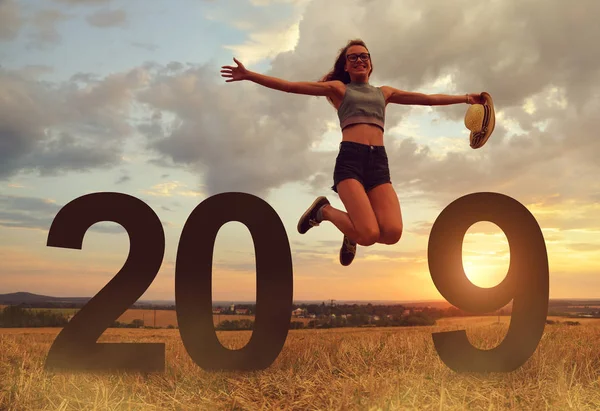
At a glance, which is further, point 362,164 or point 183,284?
point 183,284

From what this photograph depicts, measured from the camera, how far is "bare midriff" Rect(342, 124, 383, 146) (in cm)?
721

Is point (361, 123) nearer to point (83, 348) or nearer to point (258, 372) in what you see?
point (258, 372)

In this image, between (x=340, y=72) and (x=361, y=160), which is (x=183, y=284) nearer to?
(x=361, y=160)

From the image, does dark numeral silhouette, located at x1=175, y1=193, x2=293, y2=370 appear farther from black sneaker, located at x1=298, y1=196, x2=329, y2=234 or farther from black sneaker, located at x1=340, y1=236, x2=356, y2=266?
black sneaker, located at x1=340, y1=236, x2=356, y2=266

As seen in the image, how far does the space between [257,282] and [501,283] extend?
3264mm

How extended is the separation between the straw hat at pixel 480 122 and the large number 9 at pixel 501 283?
749 millimetres

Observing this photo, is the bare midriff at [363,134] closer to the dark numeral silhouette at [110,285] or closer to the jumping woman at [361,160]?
the jumping woman at [361,160]

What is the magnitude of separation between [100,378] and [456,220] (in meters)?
4.96

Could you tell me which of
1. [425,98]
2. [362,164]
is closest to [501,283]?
[362,164]

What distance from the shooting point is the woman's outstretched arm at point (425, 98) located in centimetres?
773

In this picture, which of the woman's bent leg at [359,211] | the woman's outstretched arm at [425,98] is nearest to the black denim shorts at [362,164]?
the woman's bent leg at [359,211]

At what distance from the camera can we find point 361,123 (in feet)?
23.8

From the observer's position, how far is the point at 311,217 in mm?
7949

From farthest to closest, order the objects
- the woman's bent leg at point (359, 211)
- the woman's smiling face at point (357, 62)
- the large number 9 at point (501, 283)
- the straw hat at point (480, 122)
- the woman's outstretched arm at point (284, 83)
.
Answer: the straw hat at point (480, 122) < the woman's smiling face at point (357, 62) < the large number 9 at point (501, 283) < the woman's bent leg at point (359, 211) < the woman's outstretched arm at point (284, 83)
